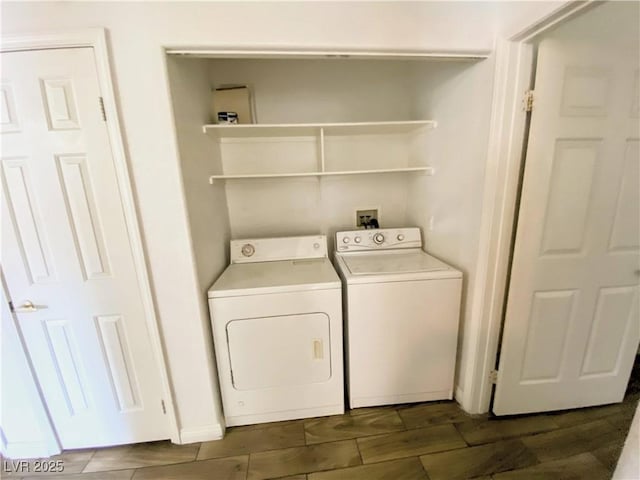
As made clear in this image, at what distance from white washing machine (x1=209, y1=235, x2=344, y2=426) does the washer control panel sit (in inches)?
17.3

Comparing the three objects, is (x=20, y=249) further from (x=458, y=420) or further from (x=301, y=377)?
(x=458, y=420)

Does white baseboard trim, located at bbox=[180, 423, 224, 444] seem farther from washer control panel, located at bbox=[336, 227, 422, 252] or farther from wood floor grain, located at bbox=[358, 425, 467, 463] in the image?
washer control panel, located at bbox=[336, 227, 422, 252]

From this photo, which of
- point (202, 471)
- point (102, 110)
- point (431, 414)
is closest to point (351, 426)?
point (431, 414)

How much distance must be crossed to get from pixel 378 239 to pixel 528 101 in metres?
1.21

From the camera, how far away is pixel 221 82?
6.54 ft

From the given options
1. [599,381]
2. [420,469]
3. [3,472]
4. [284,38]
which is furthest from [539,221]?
[3,472]

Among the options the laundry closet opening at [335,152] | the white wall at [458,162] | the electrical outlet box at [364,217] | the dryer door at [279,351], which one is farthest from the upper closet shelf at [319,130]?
the dryer door at [279,351]

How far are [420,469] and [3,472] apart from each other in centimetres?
229

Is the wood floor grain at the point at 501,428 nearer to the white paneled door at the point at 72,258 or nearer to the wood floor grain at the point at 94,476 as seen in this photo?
the white paneled door at the point at 72,258

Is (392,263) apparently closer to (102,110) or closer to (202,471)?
(202,471)

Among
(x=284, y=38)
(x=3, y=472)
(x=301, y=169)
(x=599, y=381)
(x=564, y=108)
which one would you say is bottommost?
(x=3, y=472)

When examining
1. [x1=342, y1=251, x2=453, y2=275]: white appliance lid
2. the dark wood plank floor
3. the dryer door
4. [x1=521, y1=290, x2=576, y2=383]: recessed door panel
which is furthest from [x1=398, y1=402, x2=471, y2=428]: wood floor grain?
[x1=342, y1=251, x2=453, y2=275]: white appliance lid

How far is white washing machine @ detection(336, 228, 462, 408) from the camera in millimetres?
1636

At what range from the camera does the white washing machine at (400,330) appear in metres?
1.64
